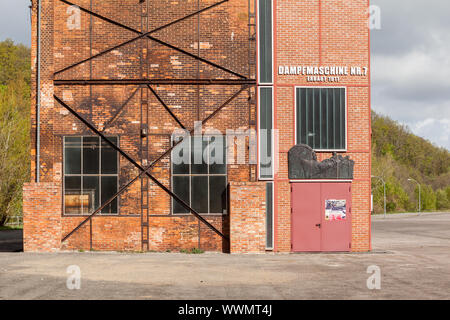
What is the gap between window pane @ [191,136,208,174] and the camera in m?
19.6

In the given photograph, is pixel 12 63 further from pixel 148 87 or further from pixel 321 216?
pixel 321 216

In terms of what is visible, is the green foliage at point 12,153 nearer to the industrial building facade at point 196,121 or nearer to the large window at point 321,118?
the industrial building facade at point 196,121

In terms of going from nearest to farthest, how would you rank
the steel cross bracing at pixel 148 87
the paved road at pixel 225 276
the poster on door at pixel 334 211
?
1. the paved road at pixel 225 276
2. the steel cross bracing at pixel 148 87
3. the poster on door at pixel 334 211

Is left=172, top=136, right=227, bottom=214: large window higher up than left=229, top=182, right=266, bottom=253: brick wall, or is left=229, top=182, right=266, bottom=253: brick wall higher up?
left=172, top=136, right=227, bottom=214: large window

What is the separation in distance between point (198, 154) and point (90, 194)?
419 cm

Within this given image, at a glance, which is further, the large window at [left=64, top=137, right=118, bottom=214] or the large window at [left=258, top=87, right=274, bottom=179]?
the large window at [left=258, top=87, right=274, bottom=179]

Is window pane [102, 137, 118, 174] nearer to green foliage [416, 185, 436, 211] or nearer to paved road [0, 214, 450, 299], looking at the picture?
paved road [0, 214, 450, 299]

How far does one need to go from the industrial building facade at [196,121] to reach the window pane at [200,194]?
39mm

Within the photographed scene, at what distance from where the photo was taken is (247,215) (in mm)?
18859

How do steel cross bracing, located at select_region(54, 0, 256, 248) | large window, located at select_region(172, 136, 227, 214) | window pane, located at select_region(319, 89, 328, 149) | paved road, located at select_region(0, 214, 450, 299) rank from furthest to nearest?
window pane, located at select_region(319, 89, 328, 149) → large window, located at select_region(172, 136, 227, 214) → steel cross bracing, located at select_region(54, 0, 256, 248) → paved road, located at select_region(0, 214, 450, 299)

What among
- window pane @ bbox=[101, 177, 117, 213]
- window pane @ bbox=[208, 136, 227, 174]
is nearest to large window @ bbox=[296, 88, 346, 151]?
window pane @ bbox=[208, 136, 227, 174]

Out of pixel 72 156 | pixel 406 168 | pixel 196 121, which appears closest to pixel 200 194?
pixel 196 121

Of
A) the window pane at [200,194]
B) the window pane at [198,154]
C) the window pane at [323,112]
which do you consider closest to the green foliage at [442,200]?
the window pane at [323,112]

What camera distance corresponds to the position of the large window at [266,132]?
64.3 feet
